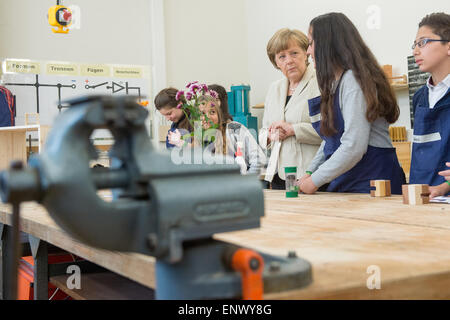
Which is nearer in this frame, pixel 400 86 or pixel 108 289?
pixel 108 289

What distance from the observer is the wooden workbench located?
563 millimetres

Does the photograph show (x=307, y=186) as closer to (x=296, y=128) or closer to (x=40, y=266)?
(x=296, y=128)

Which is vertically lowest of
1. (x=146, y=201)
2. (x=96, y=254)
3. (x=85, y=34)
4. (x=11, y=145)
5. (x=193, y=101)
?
(x=96, y=254)

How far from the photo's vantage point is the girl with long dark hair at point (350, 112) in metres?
1.76

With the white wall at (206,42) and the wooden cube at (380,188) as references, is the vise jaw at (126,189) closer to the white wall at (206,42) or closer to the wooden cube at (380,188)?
the wooden cube at (380,188)

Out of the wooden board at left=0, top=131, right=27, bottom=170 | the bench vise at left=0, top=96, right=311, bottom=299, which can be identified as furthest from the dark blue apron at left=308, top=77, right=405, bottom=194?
the wooden board at left=0, top=131, right=27, bottom=170

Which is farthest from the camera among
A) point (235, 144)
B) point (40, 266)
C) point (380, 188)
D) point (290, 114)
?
point (290, 114)

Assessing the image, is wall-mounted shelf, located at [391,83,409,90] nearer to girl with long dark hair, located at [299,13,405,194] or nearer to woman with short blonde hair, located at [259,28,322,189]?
woman with short blonde hair, located at [259,28,322,189]

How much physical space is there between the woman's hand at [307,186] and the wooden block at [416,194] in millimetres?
489

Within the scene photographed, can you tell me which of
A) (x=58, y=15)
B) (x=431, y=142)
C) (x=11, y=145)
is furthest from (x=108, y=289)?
(x=58, y=15)

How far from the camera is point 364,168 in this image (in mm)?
1854

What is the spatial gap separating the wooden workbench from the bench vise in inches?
3.0

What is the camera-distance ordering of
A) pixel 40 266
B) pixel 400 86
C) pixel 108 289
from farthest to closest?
pixel 400 86 < pixel 40 266 < pixel 108 289

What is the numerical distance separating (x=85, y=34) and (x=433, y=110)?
5.29 meters
